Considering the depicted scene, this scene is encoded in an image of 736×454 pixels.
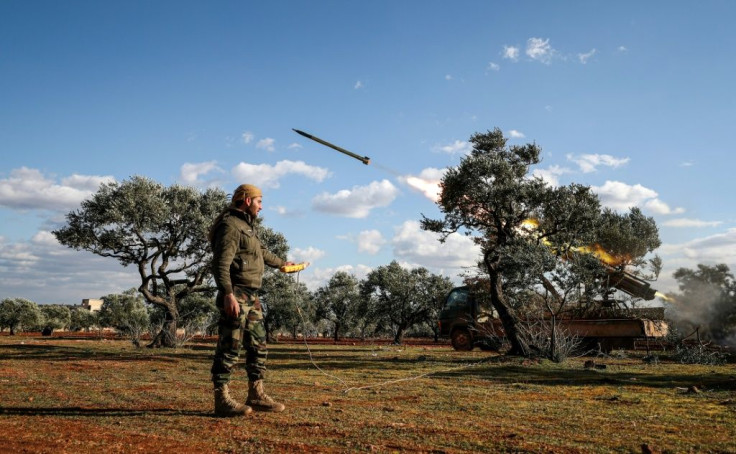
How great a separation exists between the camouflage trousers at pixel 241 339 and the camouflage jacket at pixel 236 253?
17 cm

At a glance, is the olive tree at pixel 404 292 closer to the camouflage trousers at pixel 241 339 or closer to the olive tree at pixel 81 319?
the camouflage trousers at pixel 241 339

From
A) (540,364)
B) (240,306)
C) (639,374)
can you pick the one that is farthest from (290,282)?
(240,306)

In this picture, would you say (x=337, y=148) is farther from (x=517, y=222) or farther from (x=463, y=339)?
(x=463, y=339)

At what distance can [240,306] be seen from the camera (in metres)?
6.10

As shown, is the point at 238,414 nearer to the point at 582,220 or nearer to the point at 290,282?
the point at 582,220

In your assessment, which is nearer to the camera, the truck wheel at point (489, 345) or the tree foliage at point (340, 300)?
the truck wheel at point (489, 345)

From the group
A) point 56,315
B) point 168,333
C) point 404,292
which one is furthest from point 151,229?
point 56,315

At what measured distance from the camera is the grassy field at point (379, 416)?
437 cm

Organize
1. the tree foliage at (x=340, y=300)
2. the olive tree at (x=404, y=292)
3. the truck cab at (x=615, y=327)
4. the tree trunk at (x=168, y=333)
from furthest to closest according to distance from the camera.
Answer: the tree foliage at (x=340, y=300), the olive tree at (x=404, y=292), the tree trunk at (x=168, y=333), the truck cab at (x=615, y=327)

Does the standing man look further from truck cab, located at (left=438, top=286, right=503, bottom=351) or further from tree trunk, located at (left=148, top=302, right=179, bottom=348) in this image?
tree trunk, located at (left=148, top=302, right=179, bottom=348)

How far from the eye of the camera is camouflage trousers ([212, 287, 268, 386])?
5.90 meters

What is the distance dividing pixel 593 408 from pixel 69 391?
8095mm

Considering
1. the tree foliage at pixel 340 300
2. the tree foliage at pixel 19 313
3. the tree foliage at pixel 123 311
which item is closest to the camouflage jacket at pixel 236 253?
the tree foliage at pixel 340 300

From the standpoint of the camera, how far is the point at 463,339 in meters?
24.0
